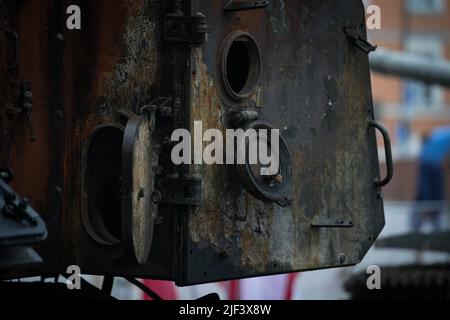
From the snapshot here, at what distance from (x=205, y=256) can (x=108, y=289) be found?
98cm

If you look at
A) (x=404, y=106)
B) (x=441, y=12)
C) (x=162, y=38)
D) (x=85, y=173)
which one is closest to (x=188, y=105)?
(x=162, y=38)

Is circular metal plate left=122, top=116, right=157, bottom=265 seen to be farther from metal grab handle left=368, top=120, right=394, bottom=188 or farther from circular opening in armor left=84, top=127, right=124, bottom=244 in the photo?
metal grab handle left=368, top=120, right=394, bottom=188

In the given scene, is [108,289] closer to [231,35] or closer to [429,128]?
[231,35]

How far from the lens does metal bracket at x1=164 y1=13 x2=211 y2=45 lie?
4227 mm

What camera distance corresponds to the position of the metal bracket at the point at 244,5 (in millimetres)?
4426

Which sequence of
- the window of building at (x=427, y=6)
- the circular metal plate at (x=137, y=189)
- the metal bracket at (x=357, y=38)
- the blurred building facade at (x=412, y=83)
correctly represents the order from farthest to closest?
the window of building at (x=427, y=6), the blurred building facade at (x=412, y=83), the metal bracket at (x=357, y=38), the circular metal plate at (x=137, y=189)

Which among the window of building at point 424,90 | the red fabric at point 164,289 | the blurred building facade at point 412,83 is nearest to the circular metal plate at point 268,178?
the red fabric at point 164,289

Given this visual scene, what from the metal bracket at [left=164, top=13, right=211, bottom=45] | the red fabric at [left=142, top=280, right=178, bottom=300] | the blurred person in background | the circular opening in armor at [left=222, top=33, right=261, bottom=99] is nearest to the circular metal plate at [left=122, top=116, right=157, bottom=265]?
the metal bracket at [left=164, top=13, right=211, bottom=45]

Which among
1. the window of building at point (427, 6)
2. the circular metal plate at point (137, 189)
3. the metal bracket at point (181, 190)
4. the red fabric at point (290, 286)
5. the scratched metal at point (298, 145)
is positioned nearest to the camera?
the circular metal plate at point (137, 189)

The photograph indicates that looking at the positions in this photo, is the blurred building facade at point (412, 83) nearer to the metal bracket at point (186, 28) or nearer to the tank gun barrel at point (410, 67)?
the tank gun barrel at point (410, 67)

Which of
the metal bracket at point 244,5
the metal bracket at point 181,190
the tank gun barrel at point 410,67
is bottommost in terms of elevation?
the metal bracket at point 181,190

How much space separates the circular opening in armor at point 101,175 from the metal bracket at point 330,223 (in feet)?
2.97

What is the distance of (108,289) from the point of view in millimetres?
5164

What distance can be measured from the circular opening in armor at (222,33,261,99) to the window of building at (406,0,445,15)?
3231 centimetres
